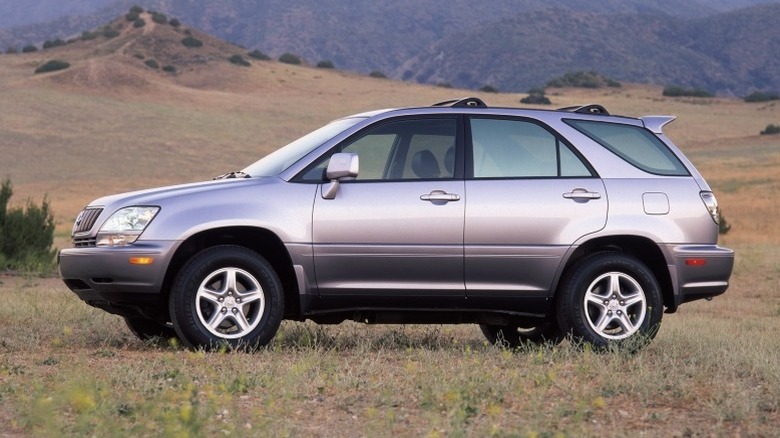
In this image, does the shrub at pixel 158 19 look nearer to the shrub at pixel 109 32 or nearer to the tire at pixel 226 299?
the shrub at pixel 109 32

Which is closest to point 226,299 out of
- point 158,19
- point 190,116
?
point 190,116

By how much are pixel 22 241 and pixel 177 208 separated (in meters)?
14.0

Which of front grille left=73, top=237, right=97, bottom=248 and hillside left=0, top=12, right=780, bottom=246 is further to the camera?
hillside left=0, top=12, right=780, bottom=246

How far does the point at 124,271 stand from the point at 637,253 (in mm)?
3555

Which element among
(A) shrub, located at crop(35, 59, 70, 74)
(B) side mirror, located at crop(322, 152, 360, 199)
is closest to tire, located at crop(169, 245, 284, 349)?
(B) side mirror, located at crop(322, 152, 360, 199)

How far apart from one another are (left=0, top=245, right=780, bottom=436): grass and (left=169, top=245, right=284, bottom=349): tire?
0.63 ft

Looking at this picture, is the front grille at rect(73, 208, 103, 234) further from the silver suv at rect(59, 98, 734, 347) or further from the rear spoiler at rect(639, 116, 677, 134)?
the rear spoiler at rect(639, 116, 677, 134)

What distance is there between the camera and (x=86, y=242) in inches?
346

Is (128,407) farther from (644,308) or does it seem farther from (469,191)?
(644,308)

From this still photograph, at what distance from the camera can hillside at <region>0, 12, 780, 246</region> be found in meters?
45.4

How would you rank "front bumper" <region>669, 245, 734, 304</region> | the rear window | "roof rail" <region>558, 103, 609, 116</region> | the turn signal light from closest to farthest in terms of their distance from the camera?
the turn signal light → "front bumper" <region>669, 245, 734, 304</region> → the rear window → "roof rail" <region>558, 103, 609, 116</region>

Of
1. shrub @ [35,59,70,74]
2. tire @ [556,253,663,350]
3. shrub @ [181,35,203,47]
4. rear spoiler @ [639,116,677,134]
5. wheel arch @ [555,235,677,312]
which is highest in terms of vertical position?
shrub @ [181,35,203,47]

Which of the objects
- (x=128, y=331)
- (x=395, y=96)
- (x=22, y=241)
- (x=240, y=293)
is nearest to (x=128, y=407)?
(x=240, y=293)

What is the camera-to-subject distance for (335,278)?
28.3 ft
